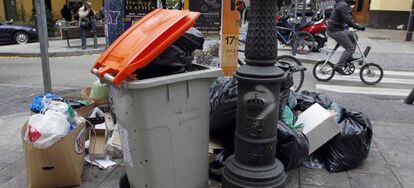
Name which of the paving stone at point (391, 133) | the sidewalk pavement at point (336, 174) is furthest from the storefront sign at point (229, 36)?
the sidewalk pavement at point (336, 174)

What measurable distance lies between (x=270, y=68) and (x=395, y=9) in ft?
59.7

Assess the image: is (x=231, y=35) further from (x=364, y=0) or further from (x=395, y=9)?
(x=364, y=0)

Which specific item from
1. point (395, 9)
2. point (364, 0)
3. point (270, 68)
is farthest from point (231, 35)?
point (364, 0)

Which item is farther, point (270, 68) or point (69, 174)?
point (69, 174)

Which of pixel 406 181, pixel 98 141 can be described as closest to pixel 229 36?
pixel 98 141

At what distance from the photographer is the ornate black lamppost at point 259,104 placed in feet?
8.41

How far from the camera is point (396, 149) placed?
412 centimetres

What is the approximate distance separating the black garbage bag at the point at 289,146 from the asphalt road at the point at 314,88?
2518 millimetres

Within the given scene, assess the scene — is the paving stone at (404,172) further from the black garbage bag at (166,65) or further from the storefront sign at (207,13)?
the storefront sign at (207,13)

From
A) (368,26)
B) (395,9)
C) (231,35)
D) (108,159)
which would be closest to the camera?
(108,159)

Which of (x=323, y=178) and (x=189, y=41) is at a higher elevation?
(x=189, y=41)

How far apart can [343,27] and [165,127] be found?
6020mm

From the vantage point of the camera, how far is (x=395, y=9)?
18.3 metres

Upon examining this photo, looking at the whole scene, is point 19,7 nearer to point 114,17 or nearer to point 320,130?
point 114,17
